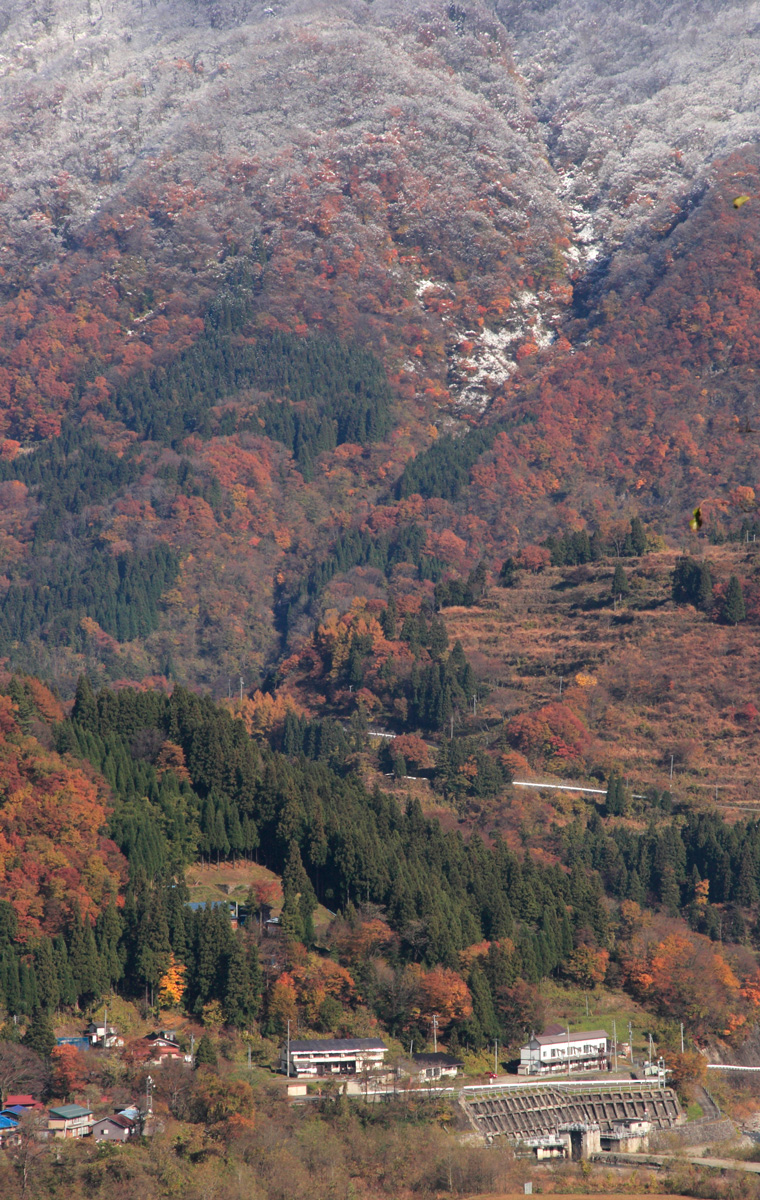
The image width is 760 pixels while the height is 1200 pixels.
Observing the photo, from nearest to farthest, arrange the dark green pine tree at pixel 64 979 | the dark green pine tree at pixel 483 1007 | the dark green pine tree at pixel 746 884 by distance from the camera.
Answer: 1. the dark green pine tree at pixel 64 979
2. the dark green pine tree at pixel 483 1007
3. the dark green pine tree at pixel 746 884

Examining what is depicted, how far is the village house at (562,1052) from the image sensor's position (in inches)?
3536

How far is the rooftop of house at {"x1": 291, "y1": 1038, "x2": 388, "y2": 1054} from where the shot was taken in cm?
8462

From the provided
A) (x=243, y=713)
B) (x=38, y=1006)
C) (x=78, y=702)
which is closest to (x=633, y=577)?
(x=243, y=713)

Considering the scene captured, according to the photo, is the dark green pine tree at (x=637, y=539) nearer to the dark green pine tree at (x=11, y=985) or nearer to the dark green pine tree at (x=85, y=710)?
the dark green pine tree at (x=85, y=710)

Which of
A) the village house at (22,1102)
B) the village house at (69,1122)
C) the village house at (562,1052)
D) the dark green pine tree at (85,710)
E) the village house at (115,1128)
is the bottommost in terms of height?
the village house at (562,1052)

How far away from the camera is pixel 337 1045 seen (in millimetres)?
85000

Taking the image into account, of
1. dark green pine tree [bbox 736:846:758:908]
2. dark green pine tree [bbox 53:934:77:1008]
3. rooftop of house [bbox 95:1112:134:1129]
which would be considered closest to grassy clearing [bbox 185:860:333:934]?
dark green pine tree [bbox 53:934:77:1008]

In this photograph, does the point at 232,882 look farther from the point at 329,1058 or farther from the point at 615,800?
the point at 615,800

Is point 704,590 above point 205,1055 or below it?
above

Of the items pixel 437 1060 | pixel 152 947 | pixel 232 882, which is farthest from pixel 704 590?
pixel 152 947

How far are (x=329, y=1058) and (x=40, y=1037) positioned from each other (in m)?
14.3

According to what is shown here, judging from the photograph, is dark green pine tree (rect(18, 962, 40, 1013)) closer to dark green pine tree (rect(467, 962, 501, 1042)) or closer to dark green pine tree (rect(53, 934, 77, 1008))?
dark green pine tree (rect(53, 934, 77, 1008))

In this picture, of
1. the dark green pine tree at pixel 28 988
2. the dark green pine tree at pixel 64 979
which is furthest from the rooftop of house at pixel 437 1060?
the dark green pine tree at pixel 28 988

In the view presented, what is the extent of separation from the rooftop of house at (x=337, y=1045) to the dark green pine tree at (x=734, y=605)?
74.0 meters
